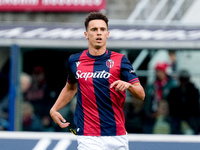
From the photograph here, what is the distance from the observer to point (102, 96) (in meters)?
3.25

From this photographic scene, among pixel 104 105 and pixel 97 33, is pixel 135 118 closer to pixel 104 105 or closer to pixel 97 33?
pixel 104 105

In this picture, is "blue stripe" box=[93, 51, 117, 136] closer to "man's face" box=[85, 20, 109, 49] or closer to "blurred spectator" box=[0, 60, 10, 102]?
"man's face" box=[85, 20, 109, 49]

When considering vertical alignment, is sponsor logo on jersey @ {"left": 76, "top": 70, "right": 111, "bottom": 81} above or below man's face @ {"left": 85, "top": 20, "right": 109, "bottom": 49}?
below

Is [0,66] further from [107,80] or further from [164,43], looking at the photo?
[107,80]

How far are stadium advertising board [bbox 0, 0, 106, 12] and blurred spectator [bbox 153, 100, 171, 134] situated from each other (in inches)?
118

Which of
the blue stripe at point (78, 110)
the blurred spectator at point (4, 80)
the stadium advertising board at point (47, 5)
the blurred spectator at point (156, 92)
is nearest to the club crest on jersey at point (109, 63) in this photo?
the blue stripe at point (78, 110)

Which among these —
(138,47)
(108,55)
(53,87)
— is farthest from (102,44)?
(53,87)

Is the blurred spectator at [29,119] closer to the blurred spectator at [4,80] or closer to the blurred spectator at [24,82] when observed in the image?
the blurred spectator at [24,82]

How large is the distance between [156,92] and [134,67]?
1.94 ft

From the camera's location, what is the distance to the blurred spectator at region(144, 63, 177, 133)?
287 inches

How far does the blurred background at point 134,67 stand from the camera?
707cm

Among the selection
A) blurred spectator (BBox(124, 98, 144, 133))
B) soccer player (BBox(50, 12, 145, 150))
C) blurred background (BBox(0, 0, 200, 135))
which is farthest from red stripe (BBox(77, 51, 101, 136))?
blurred spectator (BBox(124, 98, 144, 133))

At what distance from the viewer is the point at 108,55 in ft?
10.9

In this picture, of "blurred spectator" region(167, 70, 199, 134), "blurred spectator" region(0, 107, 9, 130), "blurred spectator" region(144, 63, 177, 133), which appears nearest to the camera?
"blurred spectator" region(167, 70, 199, 134)
